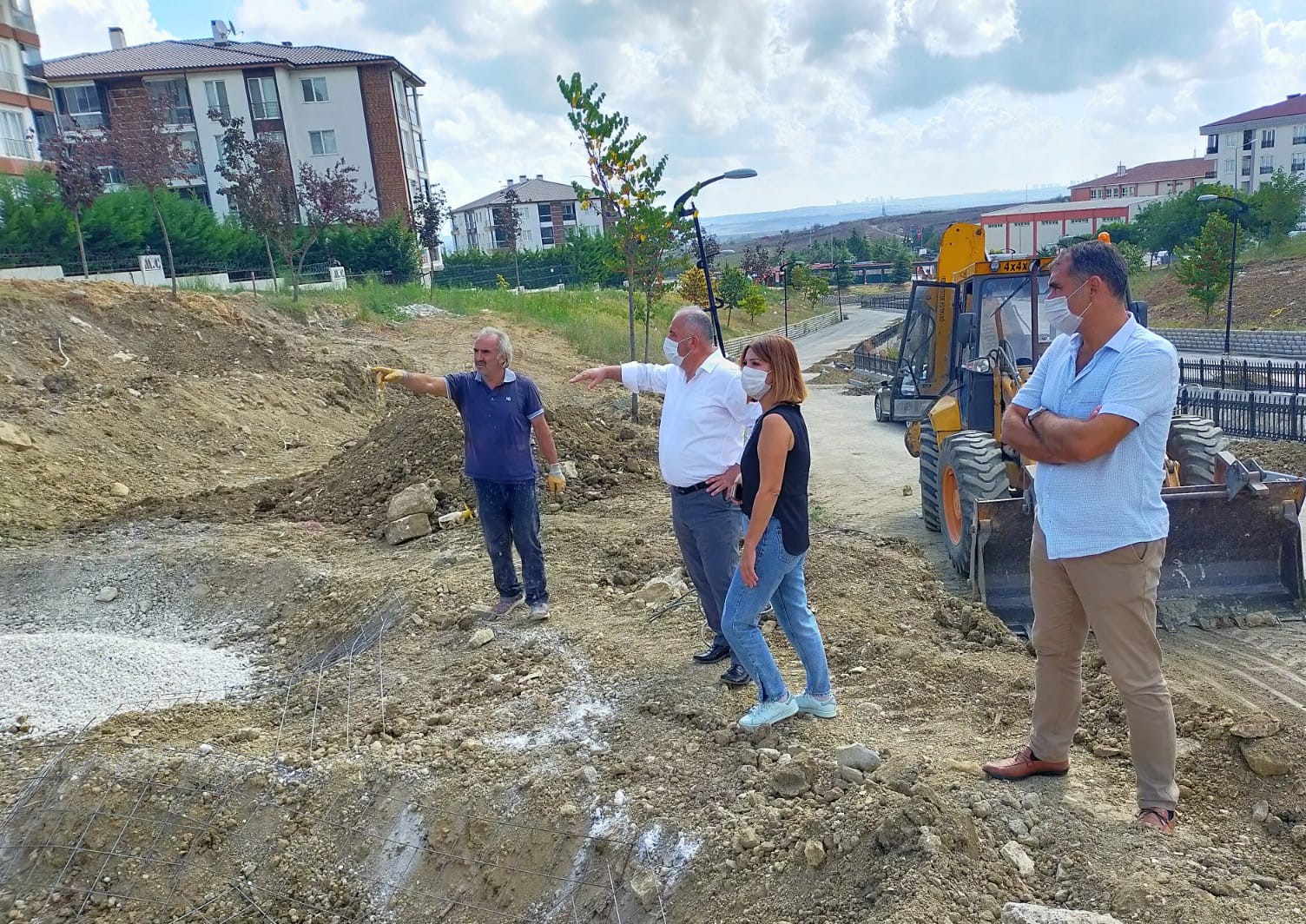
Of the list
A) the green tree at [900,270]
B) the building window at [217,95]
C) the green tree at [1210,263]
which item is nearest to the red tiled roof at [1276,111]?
the green tree at [900,270]

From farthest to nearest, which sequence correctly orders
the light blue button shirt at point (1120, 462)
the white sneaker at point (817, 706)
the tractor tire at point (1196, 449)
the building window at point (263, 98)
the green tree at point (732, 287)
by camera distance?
1. the building window at point (263, 98)
2. the green tree at point (732, 287)
3. the tractor tire at point (1196, 449)
4. the white sneaker at point (817, 706)
5. the light blue button shirt at point (1120, 462)

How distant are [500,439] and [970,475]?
322 centimetres

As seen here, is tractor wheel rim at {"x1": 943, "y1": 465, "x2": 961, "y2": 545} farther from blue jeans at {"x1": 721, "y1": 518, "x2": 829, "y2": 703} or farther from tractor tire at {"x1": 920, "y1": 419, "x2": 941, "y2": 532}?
blue jeans at {"x1": 721, "y1": 518, "x2": 829, "y2": 703}

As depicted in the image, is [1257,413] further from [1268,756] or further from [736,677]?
[736,677]

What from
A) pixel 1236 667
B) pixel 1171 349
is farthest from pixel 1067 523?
pixel 1236 667

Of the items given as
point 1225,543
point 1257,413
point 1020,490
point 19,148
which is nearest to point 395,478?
point 1020,490

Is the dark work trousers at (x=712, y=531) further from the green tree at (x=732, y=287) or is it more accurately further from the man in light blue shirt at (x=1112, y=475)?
the green tree at (x=732, y=287)

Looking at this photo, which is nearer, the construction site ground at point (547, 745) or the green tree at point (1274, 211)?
the construction site ground at point (547, 745)

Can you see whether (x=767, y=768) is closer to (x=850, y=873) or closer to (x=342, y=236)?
(x=850, y=873)

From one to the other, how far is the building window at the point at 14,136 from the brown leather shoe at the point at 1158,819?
4043 cm

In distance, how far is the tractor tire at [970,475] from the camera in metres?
6.36

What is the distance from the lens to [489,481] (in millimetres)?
5621

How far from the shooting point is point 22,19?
114 feet

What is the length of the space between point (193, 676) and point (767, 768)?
380 cm
